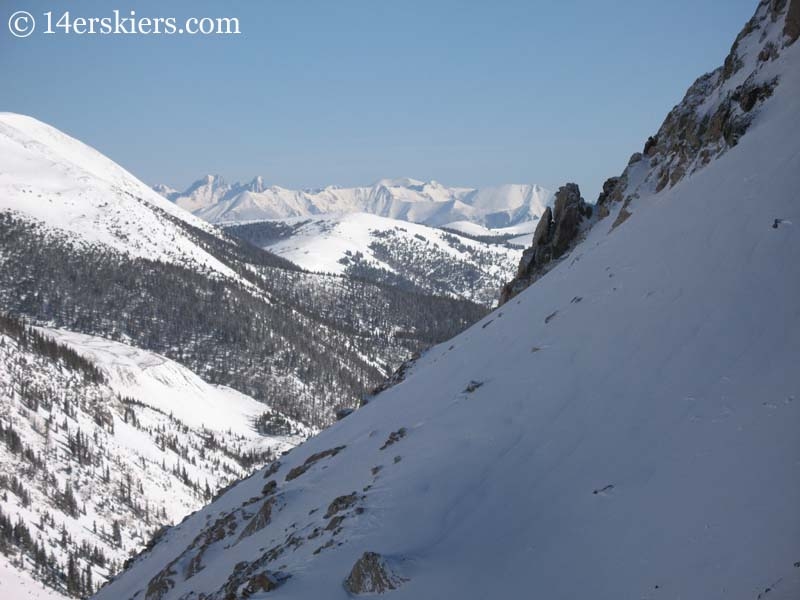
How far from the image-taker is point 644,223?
Answer: 103ft

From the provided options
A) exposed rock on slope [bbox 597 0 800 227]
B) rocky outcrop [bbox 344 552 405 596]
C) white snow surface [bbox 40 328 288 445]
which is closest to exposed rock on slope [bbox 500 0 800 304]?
exposed rock on slope [bbox 597 0 800 227]

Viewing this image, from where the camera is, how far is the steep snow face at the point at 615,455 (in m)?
12.4

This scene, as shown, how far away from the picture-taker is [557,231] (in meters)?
50.7

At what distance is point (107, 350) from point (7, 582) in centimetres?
11061

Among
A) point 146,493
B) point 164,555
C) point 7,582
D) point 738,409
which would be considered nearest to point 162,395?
point 146,493

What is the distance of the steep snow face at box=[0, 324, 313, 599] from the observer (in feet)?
339

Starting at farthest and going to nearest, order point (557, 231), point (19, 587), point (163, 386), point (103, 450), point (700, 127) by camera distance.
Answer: point (163, 386)
point (103, 450)
point (19, 587)
point (557, 231)
point (700, 127)

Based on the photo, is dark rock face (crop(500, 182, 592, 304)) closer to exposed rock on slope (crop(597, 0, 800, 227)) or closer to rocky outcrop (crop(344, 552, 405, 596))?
exposed rock on slope (crop(597, 0, 800, 227))

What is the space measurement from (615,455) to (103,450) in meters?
141

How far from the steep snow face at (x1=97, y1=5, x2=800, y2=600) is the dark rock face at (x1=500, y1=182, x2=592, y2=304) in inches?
787

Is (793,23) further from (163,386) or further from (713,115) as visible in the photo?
(163,386)

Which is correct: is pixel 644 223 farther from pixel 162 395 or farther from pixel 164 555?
pixel 162 395

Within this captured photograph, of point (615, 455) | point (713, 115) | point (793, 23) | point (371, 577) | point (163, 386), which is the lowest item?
point (163, 386)

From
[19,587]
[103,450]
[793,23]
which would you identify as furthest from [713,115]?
[103,450]
